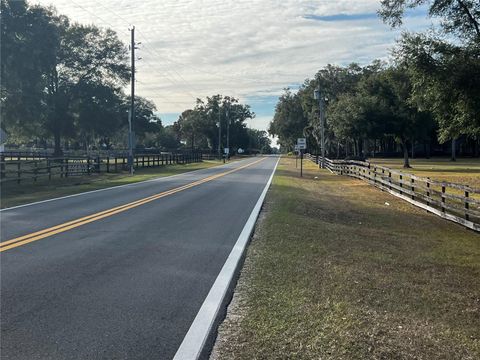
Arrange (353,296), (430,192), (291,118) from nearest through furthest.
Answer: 1. (353,296)
2. (430,192)
3. (291,118)

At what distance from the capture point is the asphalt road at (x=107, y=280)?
177 inches

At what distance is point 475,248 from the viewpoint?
10.3 meters

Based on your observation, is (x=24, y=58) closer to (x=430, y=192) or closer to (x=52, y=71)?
(x=52, y=71)

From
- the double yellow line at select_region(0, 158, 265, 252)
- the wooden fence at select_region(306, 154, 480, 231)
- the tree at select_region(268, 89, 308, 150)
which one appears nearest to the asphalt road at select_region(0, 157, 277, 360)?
the double yellow line at select_region(0, 158, 265, 252)

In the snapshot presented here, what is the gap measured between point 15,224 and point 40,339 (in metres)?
7.47

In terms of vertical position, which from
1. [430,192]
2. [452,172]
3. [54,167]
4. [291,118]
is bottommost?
[452,172]

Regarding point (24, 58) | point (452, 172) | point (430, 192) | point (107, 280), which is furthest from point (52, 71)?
point (107, 280)

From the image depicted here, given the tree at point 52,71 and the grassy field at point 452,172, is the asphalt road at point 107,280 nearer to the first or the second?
the grassy field at point 452,172

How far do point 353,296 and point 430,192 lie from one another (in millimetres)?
12165

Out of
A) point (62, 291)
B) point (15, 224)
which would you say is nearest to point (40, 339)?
point (62, 291)

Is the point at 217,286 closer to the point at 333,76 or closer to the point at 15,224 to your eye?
the point at 15,224

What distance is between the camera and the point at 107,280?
649 centimetres

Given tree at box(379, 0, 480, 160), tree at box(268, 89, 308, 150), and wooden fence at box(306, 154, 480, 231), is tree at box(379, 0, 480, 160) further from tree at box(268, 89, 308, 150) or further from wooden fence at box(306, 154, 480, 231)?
tree at box(268, 89, 308, 150)

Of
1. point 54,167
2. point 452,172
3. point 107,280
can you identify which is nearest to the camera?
point 107,280
